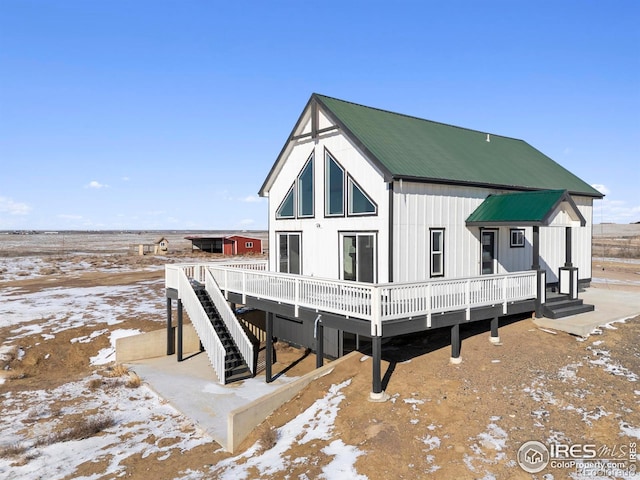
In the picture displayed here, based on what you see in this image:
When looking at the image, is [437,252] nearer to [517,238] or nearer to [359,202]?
[359,202]

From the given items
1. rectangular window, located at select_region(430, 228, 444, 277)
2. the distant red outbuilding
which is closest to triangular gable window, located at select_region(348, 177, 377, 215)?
rectangular window, located at select_region(430, 228, 444, 277)

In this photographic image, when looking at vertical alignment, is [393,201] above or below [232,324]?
above

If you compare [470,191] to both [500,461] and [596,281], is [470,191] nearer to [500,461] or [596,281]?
[500,461]

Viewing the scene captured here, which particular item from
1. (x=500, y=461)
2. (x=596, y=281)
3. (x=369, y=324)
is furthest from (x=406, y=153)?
(x=596, y=281)

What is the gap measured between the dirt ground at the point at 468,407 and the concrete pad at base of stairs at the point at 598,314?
29cm

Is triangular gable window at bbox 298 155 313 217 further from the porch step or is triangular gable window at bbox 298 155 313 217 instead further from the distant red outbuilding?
the distant red outbuilding

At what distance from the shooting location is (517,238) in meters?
17.6

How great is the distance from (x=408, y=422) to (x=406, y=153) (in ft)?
30.9

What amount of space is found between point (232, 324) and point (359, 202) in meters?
6.53

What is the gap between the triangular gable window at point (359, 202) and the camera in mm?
14677

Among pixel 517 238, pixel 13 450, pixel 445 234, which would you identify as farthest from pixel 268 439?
pixel 517 238

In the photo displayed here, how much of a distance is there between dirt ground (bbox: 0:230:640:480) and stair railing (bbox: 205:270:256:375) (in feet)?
14.0

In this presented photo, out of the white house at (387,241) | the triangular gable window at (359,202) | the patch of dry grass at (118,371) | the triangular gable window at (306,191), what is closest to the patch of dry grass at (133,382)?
the patch of dry grass at (118,371)

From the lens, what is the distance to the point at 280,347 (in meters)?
20.2
